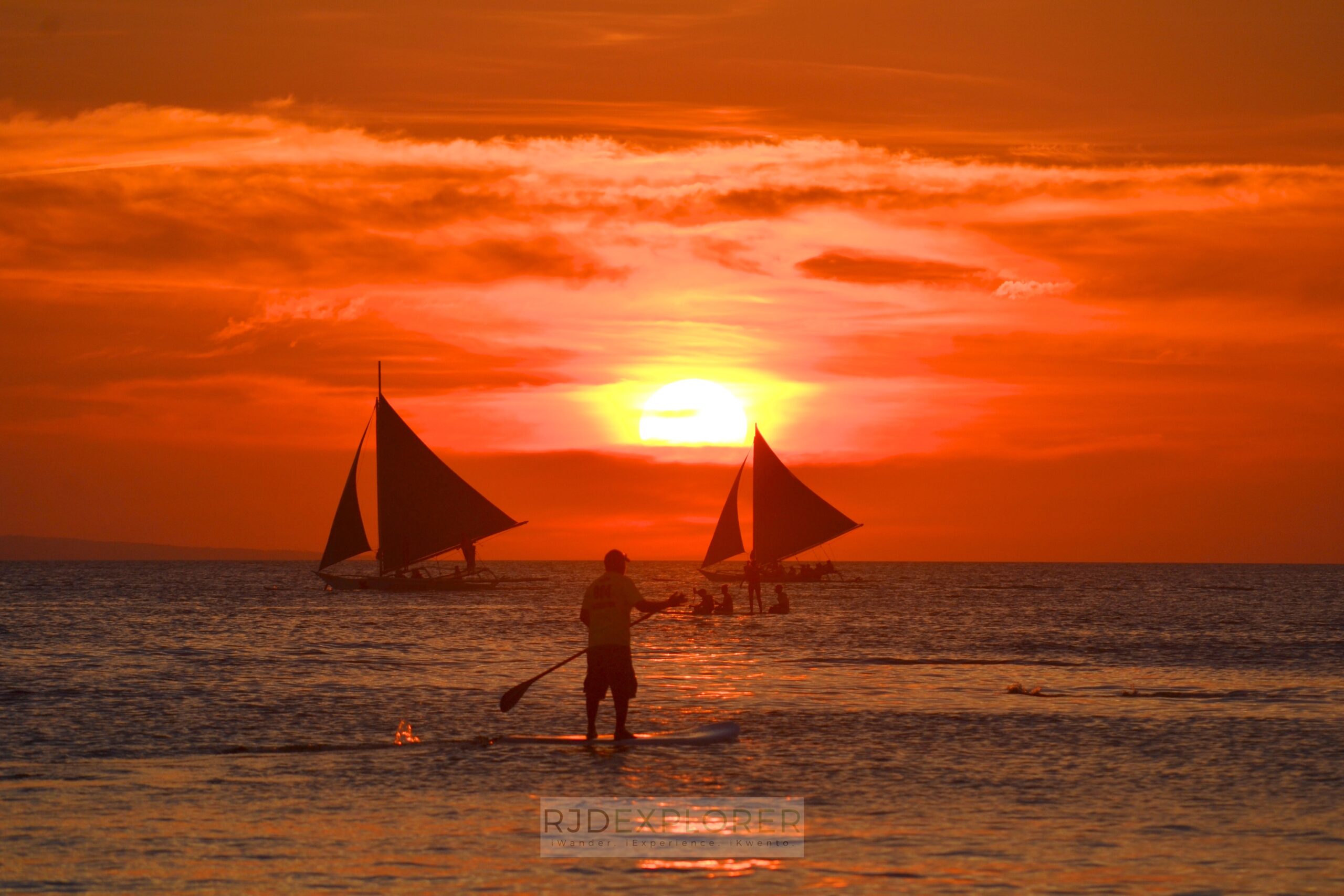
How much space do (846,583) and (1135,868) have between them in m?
165

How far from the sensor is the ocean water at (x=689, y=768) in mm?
11016

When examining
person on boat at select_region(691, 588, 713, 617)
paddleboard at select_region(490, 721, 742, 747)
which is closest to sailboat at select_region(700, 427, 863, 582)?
person on boat at select_region(691, 588, 713, 617)

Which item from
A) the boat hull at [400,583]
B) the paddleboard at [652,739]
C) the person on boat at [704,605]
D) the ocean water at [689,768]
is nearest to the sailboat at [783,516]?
the person on boat at [704,605]

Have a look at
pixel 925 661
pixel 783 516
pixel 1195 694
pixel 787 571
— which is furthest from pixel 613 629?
pixel 787 571

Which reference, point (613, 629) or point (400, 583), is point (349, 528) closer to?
point (400, 583)

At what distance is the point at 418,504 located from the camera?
3674 inches

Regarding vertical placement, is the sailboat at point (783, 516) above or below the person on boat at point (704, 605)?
above

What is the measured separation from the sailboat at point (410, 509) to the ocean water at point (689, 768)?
46.8 meters

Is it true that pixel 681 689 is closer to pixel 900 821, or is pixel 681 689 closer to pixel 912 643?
pixel 900 821

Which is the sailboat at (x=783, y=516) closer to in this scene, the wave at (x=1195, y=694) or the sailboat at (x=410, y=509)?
the sailboat at (x=410, y=509)

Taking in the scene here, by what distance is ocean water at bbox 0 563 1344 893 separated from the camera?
1102 centimetres

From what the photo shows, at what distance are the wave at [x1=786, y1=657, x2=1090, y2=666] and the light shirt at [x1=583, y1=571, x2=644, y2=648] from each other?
1991cm

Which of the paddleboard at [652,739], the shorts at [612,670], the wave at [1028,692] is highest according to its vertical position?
the shorts at [612,670]

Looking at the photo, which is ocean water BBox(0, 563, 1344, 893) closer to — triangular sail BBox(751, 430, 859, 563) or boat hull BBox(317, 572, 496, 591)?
triangular sail BBox(751, 430, 859, 563)
